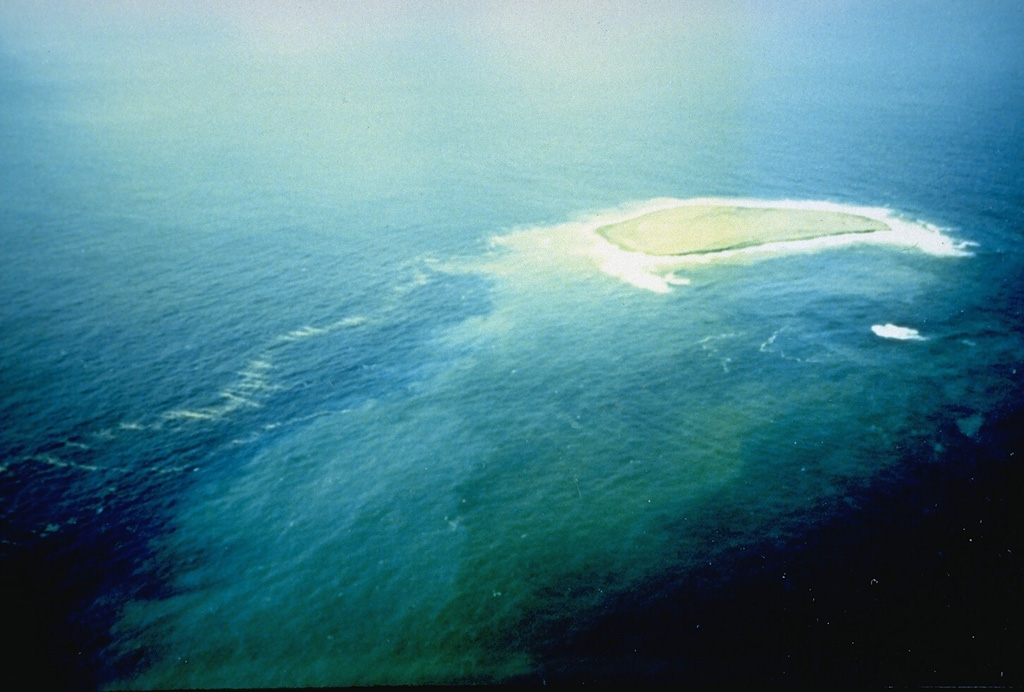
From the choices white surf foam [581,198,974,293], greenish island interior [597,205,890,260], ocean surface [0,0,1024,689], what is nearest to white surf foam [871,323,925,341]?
ocean surface [0,0,1024,689]

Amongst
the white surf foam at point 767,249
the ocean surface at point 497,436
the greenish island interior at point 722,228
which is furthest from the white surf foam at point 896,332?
the greenish island interior at point 722,228

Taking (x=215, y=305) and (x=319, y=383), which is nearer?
(x=319, y=383)

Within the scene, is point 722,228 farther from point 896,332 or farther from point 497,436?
point 497,436

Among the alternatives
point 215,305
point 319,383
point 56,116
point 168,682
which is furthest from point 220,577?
point 56,116

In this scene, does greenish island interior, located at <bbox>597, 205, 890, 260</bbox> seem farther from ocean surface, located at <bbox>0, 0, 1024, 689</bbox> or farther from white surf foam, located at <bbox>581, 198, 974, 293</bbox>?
ocean surface, located at <bbox>0, 0, 1024, 689</bbox>

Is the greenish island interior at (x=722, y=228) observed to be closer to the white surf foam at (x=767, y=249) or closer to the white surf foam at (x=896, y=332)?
the white surf foam at (x=767, y=249)

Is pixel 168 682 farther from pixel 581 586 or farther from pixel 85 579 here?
pixel 581 586
